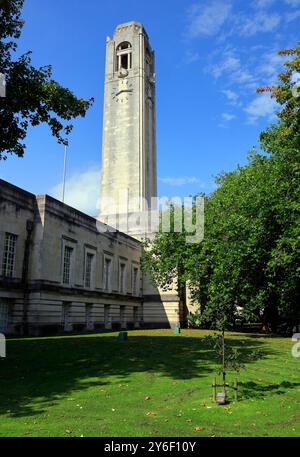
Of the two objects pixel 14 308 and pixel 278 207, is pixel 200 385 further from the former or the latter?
pixel 14 308

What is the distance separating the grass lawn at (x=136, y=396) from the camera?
794 cm

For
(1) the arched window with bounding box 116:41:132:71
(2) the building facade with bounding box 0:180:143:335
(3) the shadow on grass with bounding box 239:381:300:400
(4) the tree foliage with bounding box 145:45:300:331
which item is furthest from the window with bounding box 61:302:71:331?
(1) the arched window with bounding box 116:41:132:71

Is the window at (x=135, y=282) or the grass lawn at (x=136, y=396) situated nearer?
the grass lawn at (x=136, y=396)

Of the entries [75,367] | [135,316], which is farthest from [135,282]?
[75,367]

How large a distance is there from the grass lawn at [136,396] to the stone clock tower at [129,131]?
43765mm

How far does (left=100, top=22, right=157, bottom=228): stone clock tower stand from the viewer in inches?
2398

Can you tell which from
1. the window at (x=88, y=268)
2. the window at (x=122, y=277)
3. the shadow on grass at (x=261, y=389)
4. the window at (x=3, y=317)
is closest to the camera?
the shadow on grass at (x=261, y=389)

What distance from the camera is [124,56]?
7025 centimetres

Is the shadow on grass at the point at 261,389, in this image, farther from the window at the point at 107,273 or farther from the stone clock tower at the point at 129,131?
the stone clock tower at the point at 129,131

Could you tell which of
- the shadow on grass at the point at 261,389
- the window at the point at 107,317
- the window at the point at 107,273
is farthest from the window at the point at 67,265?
the shadow on grass at the point at 261,389

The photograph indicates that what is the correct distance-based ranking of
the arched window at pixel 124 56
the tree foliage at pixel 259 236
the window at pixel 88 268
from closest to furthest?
the tree foliage at pixel 259 236
the window at pixel 88 268
the arched window at pixel 124 56

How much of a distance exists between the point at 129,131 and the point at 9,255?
124 feet

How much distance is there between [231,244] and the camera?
3000cm
